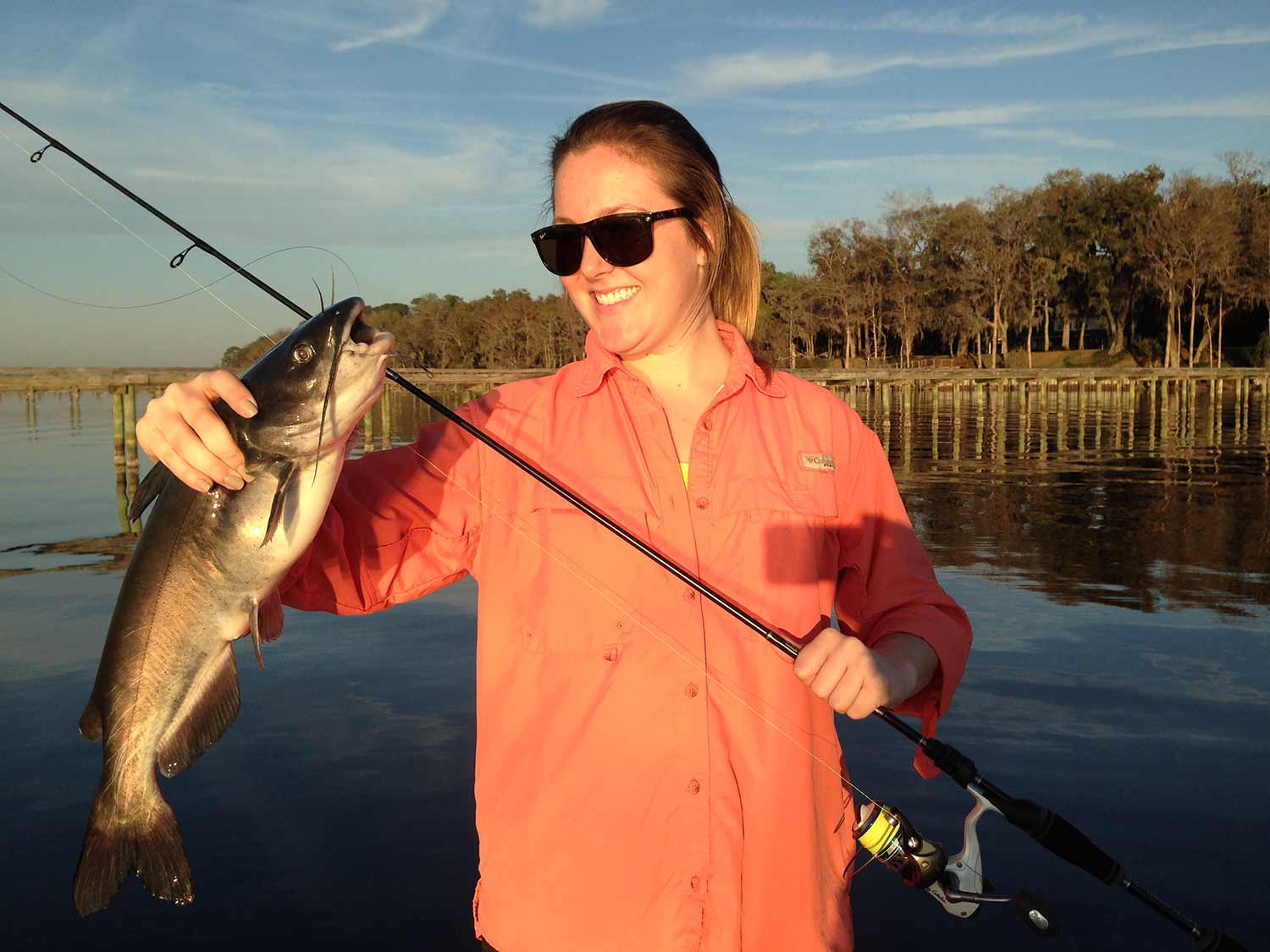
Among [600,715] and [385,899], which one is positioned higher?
[600,715]

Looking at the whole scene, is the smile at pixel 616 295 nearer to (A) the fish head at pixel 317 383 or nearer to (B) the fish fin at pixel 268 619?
(A) the fish head at pixel 317 383

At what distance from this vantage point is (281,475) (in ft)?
7.53

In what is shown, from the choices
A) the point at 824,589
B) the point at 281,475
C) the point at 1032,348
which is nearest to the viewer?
the point at 281,475

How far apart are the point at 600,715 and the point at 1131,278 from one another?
245 feet

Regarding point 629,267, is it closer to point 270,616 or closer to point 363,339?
point 363,339

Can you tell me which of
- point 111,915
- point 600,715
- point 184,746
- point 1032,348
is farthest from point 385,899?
point 1032,348

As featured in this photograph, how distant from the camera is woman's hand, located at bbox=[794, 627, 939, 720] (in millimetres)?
2285

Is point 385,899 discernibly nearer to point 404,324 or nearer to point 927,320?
point 927,320

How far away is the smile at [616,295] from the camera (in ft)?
9.02

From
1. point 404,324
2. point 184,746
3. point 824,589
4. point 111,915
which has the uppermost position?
point 404,324

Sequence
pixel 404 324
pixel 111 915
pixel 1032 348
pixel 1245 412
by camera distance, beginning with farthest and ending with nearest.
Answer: pixel 404 324 < pixel 1032 348 < pixel 1245 412 < pixel 111 915

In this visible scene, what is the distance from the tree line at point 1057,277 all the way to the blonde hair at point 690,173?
6155 cm

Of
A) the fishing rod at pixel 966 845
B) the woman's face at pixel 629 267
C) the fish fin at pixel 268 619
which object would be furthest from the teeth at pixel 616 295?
the fish fin at pixel 268 619

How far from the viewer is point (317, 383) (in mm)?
2299
